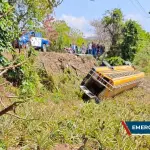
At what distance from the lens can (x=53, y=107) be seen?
10.5 metres

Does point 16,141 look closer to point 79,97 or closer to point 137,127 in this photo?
point 137,127

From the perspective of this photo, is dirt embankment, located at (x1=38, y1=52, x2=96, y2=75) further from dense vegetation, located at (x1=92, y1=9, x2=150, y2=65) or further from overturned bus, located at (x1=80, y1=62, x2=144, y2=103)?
dense vegetation, located at (x1=92, y1=9, x2=150, y2=65)

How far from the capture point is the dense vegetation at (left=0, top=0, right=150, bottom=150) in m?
6.29

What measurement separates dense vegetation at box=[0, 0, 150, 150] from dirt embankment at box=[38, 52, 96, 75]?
47 cm

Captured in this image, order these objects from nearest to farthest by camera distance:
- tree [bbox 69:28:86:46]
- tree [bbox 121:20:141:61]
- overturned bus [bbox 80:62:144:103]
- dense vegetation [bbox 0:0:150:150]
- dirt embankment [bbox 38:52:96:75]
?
1. dense vegetation [bbox 0:0:150:150]
2. overturned bus [bbox 80:62:144:103]
3. dirt embankment [bbox 38:52:96:75]
4. tree [bbox 121:20:141:61]
5. tree [bbox 69:28:86:46]

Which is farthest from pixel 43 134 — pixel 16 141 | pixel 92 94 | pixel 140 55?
pixel 140 55

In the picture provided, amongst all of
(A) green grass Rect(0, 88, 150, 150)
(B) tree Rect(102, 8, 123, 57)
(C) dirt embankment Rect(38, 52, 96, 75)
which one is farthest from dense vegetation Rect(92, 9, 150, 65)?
(A) green grass Rect(0, 88, 150, 150)

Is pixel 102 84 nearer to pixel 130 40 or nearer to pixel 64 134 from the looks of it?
pixel 64 134

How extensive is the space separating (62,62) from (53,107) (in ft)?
27.9

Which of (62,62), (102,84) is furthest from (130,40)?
(102,84)

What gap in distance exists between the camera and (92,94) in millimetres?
15312

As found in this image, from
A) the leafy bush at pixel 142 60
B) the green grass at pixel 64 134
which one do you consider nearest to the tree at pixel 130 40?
the leafy bush at pixel 142 60

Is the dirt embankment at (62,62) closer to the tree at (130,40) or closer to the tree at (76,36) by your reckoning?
the tree at (130,40)

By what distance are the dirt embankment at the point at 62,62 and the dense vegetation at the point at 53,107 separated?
1.55 ft
